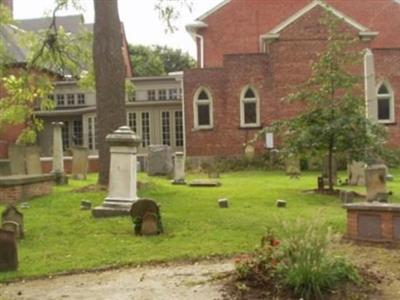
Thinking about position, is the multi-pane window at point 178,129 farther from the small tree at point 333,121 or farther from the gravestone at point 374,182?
the gravestone at point 374,182

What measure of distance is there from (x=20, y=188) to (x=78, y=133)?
79.2 ft

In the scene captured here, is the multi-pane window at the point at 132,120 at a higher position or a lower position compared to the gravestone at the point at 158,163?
higher

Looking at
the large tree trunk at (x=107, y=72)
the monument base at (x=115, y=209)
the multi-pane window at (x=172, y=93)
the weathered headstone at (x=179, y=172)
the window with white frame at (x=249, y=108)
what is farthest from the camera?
the multi-pane window at (x=172, y=93)

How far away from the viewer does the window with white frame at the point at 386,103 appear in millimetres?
32500

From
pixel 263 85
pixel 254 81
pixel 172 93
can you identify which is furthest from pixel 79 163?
pixel 172 93

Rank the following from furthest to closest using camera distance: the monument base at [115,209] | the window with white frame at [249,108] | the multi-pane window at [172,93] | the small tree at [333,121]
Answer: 1. the multi-pane window at [172,93]
2. the window with white frame at [249,108]
3. the small tree at [333,121]
4. the monument base at [115,209]

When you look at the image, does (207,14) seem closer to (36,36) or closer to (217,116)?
(217,116)

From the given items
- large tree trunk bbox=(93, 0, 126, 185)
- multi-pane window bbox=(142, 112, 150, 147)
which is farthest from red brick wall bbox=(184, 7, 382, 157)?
large tree trunk bbox=(93, 0, 126, 185)

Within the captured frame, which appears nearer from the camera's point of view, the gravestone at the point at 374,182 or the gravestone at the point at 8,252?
the gravestone at the point at 8,252

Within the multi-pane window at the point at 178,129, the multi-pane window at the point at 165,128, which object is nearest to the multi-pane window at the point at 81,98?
the multi-pane window at the point at 165,128

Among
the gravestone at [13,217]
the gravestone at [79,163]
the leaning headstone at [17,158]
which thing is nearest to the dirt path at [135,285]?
the gravestone at [13,217]

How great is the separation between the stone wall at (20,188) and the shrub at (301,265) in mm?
10078

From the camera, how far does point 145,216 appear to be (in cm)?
1173

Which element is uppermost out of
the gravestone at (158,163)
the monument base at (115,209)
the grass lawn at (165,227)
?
the gravestone at (158,163)
